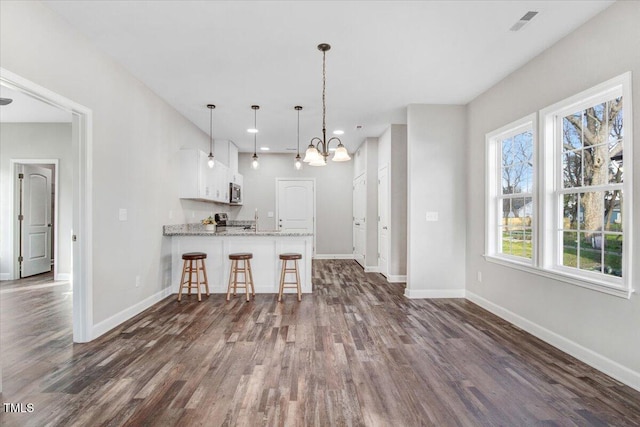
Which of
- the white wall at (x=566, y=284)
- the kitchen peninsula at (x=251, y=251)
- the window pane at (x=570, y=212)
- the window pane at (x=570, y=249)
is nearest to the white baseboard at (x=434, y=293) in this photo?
the white wall at (x=566, y=284)

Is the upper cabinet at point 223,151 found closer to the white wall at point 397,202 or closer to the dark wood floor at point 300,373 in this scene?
the white wall at point 397,202

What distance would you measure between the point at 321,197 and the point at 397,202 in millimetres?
3203

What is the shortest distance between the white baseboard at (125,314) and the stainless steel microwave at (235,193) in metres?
2.87

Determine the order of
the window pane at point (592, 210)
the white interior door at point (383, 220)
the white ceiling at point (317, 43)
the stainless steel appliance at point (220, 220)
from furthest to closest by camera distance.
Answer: the stainless steel appliance at point (220, 220)
the white interior door at point (383, 220)
the window pane at point (592, 210)
the white ceiling at point (317, 43)

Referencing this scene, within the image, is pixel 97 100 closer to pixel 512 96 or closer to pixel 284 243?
pixel 284 243

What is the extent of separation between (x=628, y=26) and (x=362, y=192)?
17.4 ft

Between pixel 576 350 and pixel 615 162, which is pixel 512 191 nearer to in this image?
pixel 615 162

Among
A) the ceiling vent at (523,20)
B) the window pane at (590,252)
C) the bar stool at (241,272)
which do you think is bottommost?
the bar stool at (241,272)

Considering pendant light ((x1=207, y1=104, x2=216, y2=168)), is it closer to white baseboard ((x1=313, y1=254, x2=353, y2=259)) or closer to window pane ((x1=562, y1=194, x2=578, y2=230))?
white baseboard ((x1=313, y1=254, x2=353, y2=259))

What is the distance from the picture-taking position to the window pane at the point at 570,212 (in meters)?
3.04

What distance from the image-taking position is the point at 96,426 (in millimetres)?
1867

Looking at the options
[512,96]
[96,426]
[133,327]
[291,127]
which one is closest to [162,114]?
[291,127]

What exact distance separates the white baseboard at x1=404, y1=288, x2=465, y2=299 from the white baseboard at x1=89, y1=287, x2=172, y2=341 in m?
3.53

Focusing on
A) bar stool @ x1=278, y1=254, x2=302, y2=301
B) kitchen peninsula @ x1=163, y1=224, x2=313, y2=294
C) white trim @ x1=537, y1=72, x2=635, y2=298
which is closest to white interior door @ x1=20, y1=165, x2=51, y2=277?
kitchen peninsula @ x1=163, y1=224, x2=313, y2=294
